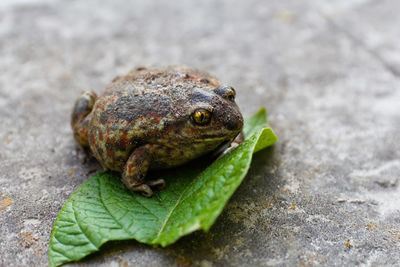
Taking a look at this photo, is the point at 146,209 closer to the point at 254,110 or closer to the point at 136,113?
the point at 136,113

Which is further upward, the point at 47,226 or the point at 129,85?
the point at 129,85

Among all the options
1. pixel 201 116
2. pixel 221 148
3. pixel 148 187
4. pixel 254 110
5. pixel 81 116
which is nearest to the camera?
pixel 201 116

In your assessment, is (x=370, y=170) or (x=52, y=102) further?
(x=52, y=102)

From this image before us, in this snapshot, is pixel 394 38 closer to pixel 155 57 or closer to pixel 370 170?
pixel 370 170

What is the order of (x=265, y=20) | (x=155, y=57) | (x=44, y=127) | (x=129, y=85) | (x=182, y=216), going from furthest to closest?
(x=265, y=20) → (x=155, y=57) → (x=44, y=127) → (x=129, y=85) → (x=182, y=216)

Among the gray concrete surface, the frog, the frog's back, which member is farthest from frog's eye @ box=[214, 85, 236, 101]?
the gray concrete surface

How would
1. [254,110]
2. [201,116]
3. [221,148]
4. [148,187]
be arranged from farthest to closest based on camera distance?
[254,110], [221,148], [148,187], [201,116]

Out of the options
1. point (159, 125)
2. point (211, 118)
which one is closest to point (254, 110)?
point (211, 118)

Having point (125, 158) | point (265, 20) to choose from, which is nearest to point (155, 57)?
point (265, 20)
